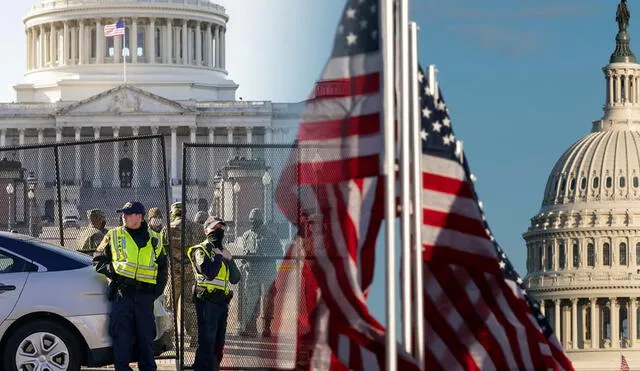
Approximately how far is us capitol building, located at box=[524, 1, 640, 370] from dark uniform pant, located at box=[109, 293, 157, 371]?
6148 inches

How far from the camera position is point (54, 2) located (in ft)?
506

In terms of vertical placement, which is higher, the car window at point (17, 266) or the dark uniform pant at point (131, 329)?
the car window at point (17, 266)

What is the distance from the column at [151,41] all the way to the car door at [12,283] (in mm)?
134634

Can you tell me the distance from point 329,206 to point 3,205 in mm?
18792

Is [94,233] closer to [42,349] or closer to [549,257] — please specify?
[42,349]

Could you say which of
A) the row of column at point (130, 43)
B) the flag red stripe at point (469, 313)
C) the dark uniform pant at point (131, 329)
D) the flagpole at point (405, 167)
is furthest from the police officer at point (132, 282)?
the row of column at point (130, 43)

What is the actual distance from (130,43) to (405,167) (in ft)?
466

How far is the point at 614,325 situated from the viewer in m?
178

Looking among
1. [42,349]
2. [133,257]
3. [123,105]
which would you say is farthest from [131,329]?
[123,105]

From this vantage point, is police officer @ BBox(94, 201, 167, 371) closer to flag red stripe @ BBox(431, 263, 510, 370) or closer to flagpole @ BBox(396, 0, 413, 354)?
flag red stripe @ BBox(431, 263, 510, 370)

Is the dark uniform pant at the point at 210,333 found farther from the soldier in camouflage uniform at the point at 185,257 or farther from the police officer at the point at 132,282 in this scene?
the soldier in camouflage uniform at the point at 185,257

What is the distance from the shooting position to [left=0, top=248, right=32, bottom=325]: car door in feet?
58.2

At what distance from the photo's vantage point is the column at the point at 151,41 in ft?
499

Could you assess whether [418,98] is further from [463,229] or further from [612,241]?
[612,241]
